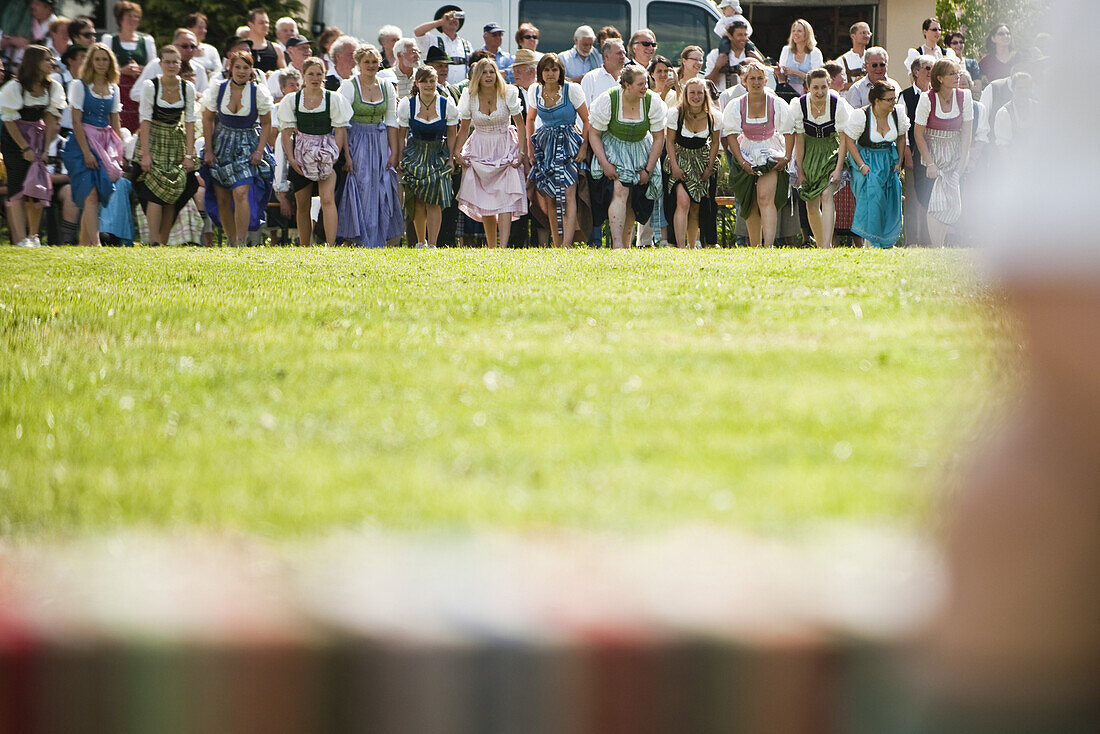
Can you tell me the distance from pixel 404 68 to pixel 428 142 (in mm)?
874

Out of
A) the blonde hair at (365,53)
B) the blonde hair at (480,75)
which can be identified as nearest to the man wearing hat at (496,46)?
the blonde hair at (480,75)

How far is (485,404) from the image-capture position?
3.91 m

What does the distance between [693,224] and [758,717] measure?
13.2 m

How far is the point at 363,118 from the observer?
1347 cm

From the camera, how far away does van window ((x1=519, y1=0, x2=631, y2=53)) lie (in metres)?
15.9

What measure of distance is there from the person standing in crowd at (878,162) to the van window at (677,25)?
3.00 m

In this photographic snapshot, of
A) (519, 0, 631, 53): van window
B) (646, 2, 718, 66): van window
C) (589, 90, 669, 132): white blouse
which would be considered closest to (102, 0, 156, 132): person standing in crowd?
(519, 0, 631, 53): van window

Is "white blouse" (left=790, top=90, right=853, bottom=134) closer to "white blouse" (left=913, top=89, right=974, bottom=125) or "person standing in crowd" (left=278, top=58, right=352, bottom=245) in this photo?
"white blouse" (left=913, top=89, right=974, bottom=125)

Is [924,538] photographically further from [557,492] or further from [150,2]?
[150,2]

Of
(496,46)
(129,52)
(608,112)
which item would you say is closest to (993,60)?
(608,112)

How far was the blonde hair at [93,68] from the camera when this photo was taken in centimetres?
1277

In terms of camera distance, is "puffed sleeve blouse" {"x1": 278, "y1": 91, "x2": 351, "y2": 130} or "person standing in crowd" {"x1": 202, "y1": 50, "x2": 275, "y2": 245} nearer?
"puffed sleeve blouse" {"x1": 278, "y1": 91, "x2": 351, "y2": 130}

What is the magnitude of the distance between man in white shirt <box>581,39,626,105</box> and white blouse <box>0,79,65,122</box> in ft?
16.1

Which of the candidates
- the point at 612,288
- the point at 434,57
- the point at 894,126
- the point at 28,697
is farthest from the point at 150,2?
the point at 28,697
